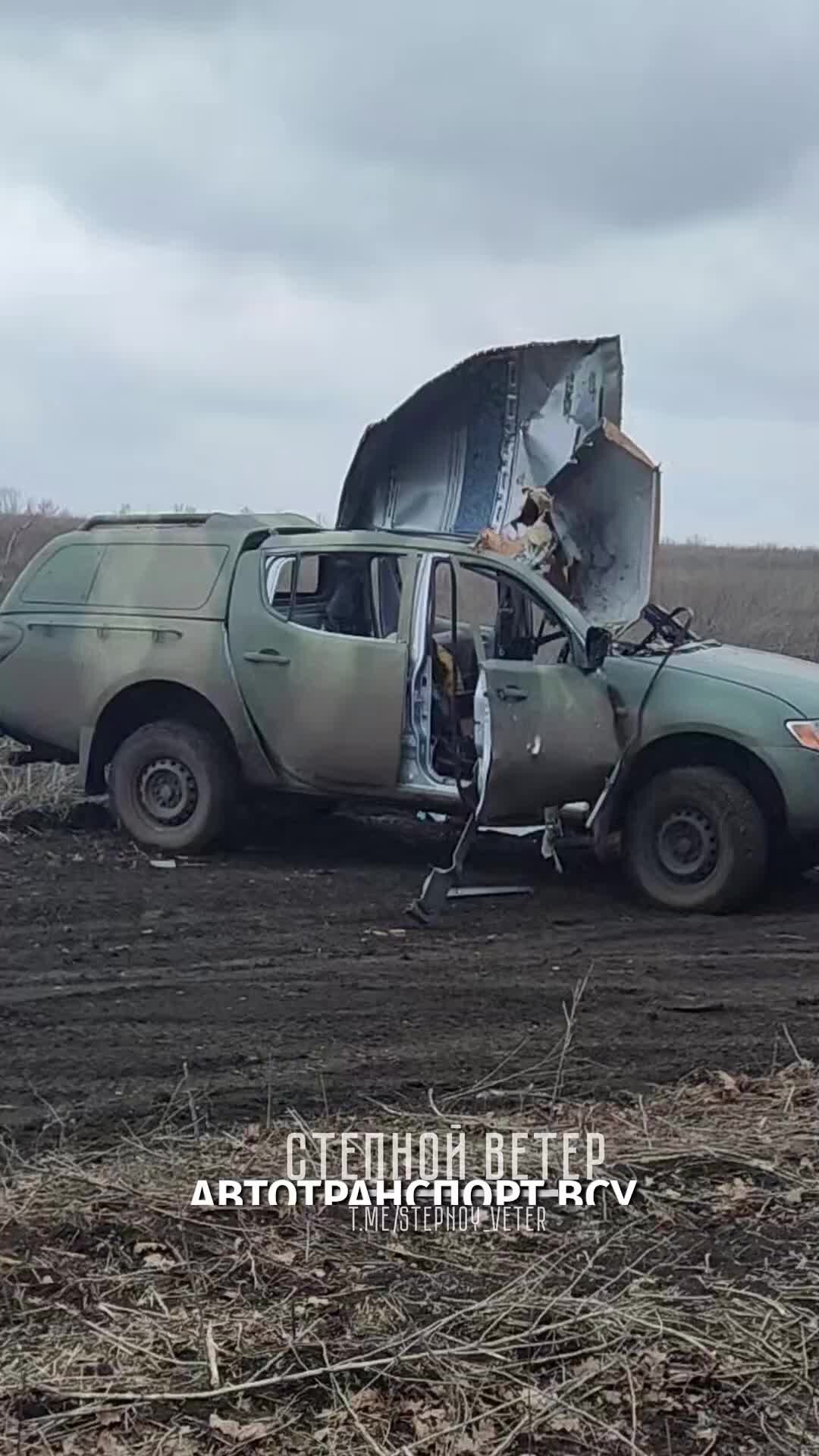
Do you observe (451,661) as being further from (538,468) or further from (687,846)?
(687,846)

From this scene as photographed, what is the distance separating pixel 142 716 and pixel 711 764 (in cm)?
354

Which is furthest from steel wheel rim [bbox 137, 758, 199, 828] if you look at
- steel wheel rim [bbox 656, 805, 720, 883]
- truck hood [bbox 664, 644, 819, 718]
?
truck hood [bbox 664, 644, 819, 718]

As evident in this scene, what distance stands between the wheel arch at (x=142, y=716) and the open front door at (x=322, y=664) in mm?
325

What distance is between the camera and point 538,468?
32.1 ft

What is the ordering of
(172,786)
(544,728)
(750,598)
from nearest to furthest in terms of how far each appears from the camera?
1. (544,728)
2. (172,786)
3. (750,598)

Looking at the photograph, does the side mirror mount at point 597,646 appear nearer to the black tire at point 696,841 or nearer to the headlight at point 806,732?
the black tire at point 696,841

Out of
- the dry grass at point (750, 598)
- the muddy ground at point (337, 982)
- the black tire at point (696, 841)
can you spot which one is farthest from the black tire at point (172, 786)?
the dry grass at point (750, 598)

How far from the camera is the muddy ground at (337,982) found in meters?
5.59

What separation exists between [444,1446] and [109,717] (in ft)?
22.5

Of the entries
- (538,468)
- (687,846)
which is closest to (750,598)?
(538,468)

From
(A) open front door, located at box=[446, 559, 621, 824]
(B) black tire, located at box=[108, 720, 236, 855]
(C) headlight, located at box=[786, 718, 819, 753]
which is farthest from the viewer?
(B) black tire, located at box=[108, 720, 236, 855]

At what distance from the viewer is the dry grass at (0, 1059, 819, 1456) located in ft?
11.1

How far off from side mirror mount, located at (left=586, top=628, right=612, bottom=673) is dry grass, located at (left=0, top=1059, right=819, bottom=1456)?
3744 millimetres

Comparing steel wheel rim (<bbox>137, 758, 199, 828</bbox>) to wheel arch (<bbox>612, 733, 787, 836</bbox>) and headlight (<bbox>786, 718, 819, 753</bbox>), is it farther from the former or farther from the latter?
headlight (<bbox>786, 718, 819, 753</bbox>)
